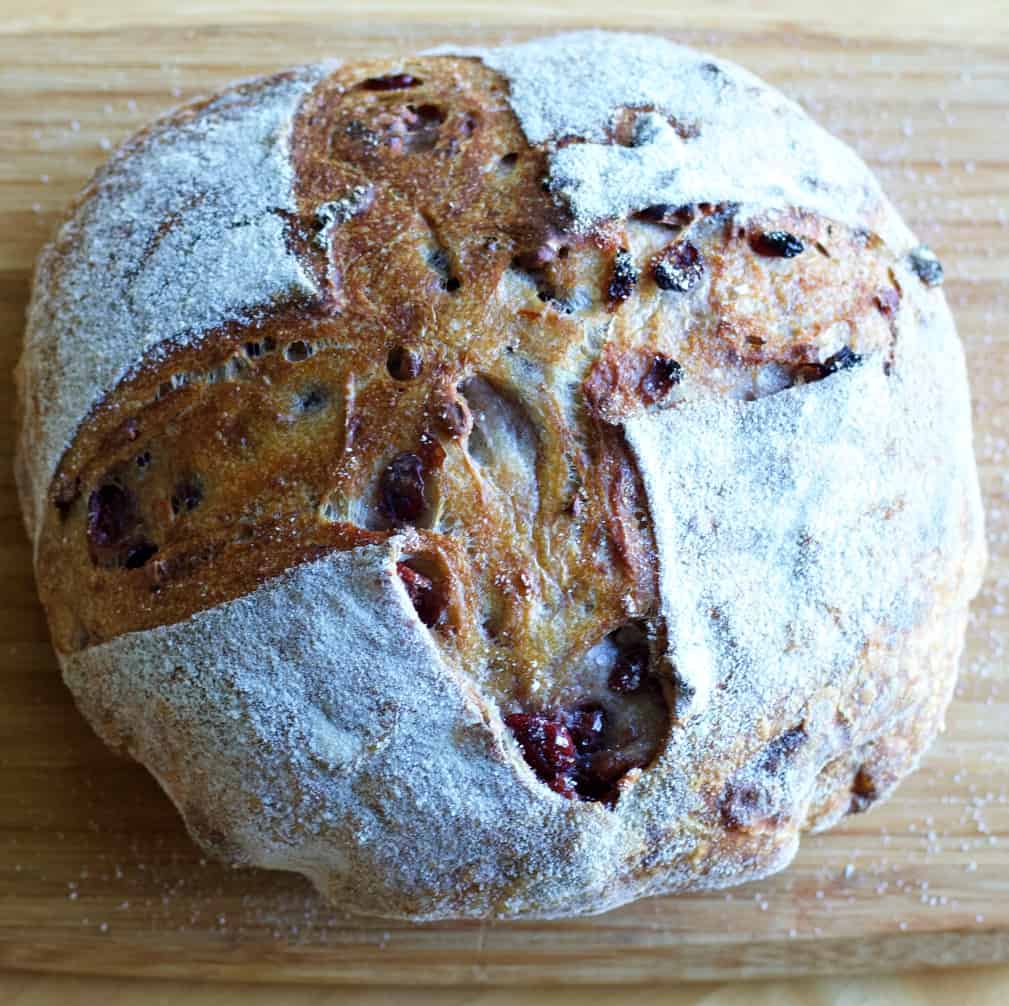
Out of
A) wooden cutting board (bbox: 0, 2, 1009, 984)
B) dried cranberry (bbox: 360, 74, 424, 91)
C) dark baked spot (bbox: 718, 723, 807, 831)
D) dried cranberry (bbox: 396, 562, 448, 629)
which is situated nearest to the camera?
dried cranberry (bbox: 396, 562, 448, 629)

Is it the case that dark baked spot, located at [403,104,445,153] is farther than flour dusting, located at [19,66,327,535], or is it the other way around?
dark baked spot, located at [403,104,445,153]

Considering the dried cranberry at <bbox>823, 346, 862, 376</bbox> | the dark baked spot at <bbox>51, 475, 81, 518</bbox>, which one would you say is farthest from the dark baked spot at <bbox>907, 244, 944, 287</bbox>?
the dark baked spot at <bbox>51, 475, 81, 518</bbox>

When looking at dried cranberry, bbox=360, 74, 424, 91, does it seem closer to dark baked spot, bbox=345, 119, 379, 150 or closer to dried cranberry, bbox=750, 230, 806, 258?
dark baked spot, bbox=345, 119, 379, 150

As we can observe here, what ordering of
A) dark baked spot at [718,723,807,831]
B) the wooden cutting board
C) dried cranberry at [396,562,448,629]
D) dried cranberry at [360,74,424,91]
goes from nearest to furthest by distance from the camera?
dried cranberry at [396,562,448,629], dark baked spot at [718,723,807,831], dried cranberry at [360,74,424,91], the wooden cutting board

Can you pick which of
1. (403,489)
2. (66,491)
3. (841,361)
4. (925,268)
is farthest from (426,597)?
(925,268)

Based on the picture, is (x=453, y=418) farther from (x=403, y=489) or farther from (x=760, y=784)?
(x=760, y=784)

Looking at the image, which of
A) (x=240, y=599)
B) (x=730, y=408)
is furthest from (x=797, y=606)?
(x=240, y=599)
